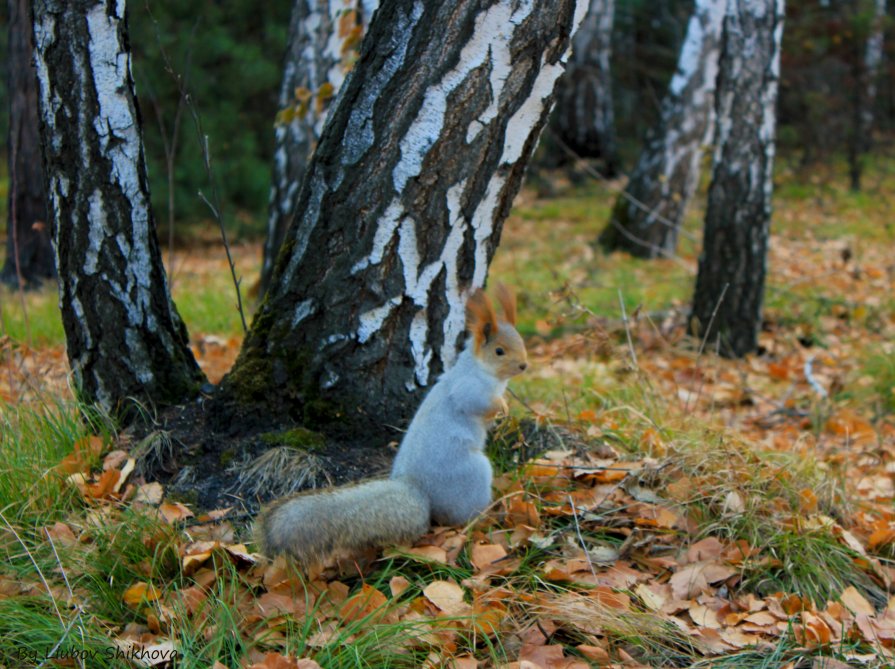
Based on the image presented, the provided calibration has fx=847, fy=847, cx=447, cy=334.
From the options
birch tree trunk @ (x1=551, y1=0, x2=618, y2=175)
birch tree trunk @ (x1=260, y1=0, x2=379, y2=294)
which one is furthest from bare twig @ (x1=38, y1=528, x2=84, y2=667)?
birch tree trunk @ (x1=551, y1=0, x2=618, y2=175)

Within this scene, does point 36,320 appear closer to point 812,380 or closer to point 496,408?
point 496,408

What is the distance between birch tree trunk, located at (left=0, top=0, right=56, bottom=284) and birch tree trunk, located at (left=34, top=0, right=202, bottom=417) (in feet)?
13.2

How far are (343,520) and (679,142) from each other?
729 centimetres

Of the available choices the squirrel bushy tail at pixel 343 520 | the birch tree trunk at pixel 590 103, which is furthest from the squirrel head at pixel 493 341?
the birch tree trunk at pixel 590 103

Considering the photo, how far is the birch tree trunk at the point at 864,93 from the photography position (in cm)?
1170

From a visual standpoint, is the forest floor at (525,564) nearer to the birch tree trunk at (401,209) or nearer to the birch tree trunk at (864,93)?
the birch tree trunk at (401,209)

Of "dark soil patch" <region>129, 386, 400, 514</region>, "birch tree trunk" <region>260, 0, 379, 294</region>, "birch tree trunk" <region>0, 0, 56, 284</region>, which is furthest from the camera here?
"birch tree trunk" <region>0, 0, 56, 284</region>

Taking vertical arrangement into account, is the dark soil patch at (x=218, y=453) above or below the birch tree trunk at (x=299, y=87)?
below

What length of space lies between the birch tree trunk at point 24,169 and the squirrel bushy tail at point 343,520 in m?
5.12

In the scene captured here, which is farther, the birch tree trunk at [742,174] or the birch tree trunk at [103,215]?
the birch tree trunk at [742,174]

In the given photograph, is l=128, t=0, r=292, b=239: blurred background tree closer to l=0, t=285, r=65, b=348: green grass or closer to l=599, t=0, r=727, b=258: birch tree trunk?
l=0, t=285, r=65, b=348: green grass

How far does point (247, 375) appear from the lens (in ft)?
9.83

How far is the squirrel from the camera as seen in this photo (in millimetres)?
2393

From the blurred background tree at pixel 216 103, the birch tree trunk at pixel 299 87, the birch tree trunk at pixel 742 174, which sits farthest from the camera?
the blurred background tree at pixel 216 103
